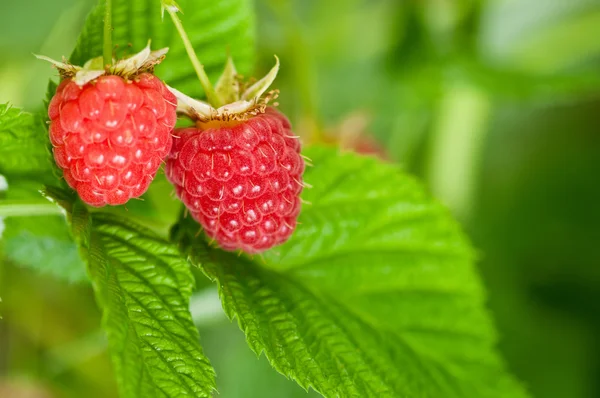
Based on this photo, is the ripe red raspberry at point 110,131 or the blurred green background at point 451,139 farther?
Answer: the blurred green background at point 451,139

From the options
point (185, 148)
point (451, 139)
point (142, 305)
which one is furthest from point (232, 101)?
point (451, 139)

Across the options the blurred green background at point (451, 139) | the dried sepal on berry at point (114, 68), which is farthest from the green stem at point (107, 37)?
the blurred green background at point (451, 139)

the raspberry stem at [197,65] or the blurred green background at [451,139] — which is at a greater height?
the blurred green background at [451,139]

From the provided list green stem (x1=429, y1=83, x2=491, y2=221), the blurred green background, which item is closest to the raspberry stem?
the blurred green background

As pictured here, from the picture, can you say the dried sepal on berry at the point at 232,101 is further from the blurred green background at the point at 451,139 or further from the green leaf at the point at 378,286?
the blurred green background at the point at 451,139

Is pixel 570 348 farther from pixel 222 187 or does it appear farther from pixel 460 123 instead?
pixel 222 187
